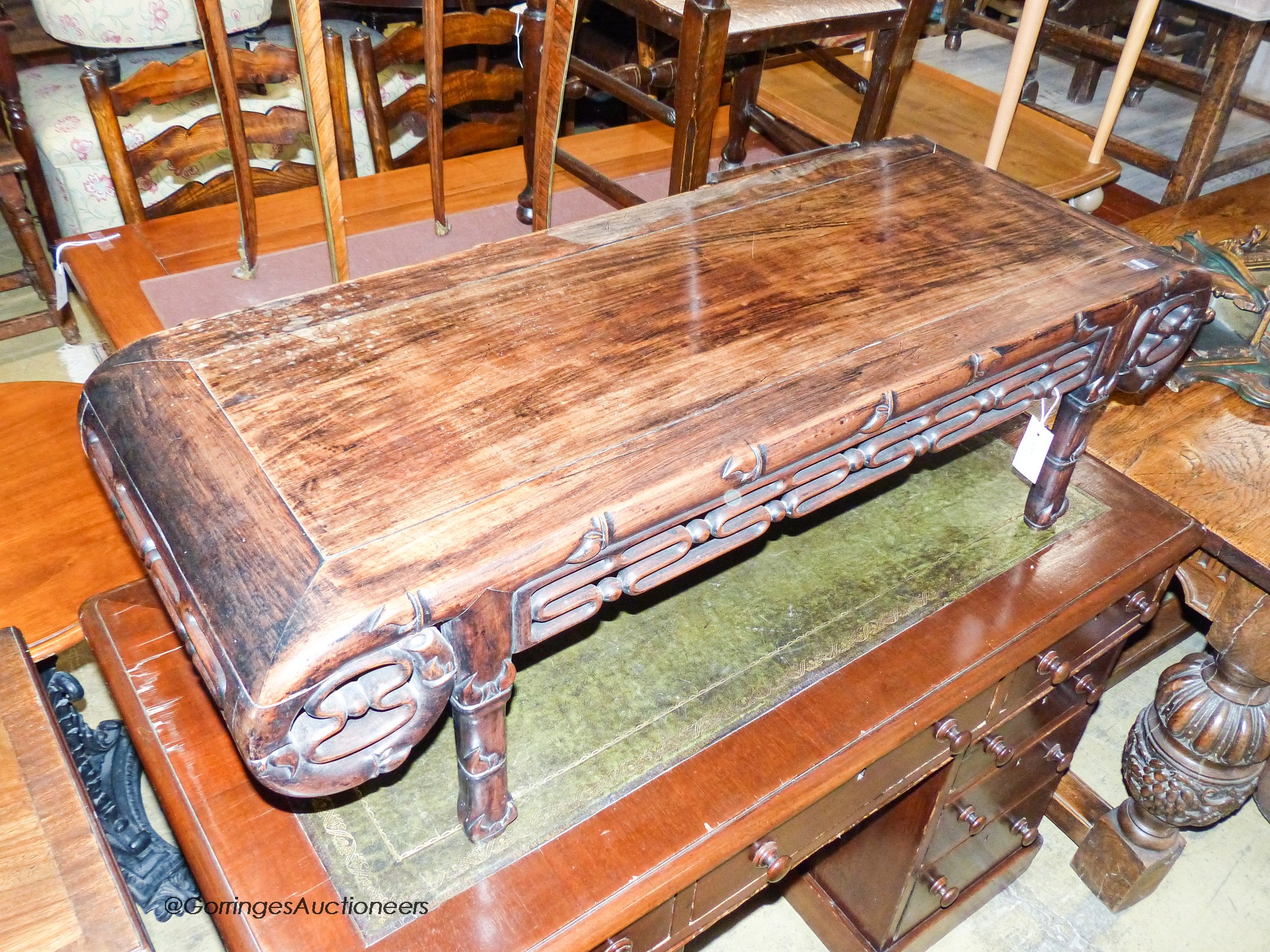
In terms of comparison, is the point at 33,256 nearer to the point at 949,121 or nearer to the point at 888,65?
the point at 888,65

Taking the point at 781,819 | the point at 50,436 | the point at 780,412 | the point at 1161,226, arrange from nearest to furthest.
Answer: the point at 780,412 < the point at 781,819 < the point at 50,436 < the point at 1161,226

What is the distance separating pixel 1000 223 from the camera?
4.17ft

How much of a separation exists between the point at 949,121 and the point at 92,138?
2.25 m

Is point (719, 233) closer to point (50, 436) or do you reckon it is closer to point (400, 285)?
point (400, 285)

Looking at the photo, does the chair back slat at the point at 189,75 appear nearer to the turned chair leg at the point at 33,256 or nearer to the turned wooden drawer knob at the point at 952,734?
the turned chair leg at the point at 33,256

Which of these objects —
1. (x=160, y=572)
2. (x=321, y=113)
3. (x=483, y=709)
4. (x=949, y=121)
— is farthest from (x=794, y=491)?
(x=949, y=121)

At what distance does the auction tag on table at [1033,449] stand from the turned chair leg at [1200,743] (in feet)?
1.31

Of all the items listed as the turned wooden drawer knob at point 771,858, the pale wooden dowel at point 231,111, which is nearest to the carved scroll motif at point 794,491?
the turned wooden drawer knob at point 771,858

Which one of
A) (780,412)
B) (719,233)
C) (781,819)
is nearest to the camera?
(780,412)

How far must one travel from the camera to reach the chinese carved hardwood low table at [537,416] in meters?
0.78

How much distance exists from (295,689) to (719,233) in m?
0.75

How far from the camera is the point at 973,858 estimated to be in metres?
1.63

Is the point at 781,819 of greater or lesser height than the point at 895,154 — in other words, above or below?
below

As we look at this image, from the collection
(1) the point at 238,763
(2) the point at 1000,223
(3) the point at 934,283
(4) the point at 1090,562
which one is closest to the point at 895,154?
(2) the point at 1000,223
